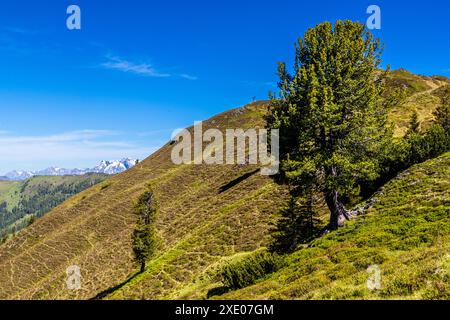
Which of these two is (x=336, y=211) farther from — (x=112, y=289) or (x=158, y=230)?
(x=158, y=230)

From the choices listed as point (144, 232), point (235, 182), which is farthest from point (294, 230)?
point (235, 182)

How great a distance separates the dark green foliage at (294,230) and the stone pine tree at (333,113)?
451 cm

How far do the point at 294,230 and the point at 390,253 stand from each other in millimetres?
14794

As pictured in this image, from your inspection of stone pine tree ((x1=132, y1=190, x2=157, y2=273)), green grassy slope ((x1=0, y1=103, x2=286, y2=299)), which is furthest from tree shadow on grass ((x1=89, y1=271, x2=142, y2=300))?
stone pine tree ((x1=132, y1=190, x2=157, y2=273))


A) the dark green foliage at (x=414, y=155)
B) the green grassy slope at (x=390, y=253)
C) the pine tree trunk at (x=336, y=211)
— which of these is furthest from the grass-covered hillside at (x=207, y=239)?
the dark green foliage at (x=414, y=155)

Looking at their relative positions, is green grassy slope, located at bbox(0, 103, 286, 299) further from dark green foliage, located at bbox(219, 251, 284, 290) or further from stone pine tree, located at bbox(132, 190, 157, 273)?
dark green foliage, located at bbox(219, 251, 284, 290)

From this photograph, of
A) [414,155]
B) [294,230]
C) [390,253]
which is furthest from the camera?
[414,155]

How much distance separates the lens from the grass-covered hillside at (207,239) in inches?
631

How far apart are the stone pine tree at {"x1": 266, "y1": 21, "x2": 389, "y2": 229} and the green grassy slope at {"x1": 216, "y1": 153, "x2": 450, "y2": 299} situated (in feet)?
11.0

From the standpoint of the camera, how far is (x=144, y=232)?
2089 inches

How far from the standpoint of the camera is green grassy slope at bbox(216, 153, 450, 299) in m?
10.7

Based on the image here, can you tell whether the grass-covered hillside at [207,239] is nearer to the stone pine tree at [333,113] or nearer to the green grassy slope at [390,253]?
the green grassy slope at [390,253]

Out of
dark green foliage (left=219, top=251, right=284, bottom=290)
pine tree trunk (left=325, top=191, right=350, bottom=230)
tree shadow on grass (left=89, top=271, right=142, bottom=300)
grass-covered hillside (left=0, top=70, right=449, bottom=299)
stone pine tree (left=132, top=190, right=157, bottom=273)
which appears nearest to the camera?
grass-covered hillside (left=0, top=70, right=449, bottom=299)

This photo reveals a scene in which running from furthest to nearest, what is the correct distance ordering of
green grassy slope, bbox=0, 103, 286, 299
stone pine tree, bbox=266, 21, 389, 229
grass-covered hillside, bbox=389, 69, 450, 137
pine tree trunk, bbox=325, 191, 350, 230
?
1. grass-covered hillside, bbox=389, 69, 450, 137
2. green grassy slope, bbox=0, 103, 286, 299
3. pine tree trunk, bbox=325, 191, 350, 230
4. stone pine tree, bbox=266, 21, 389, 229
